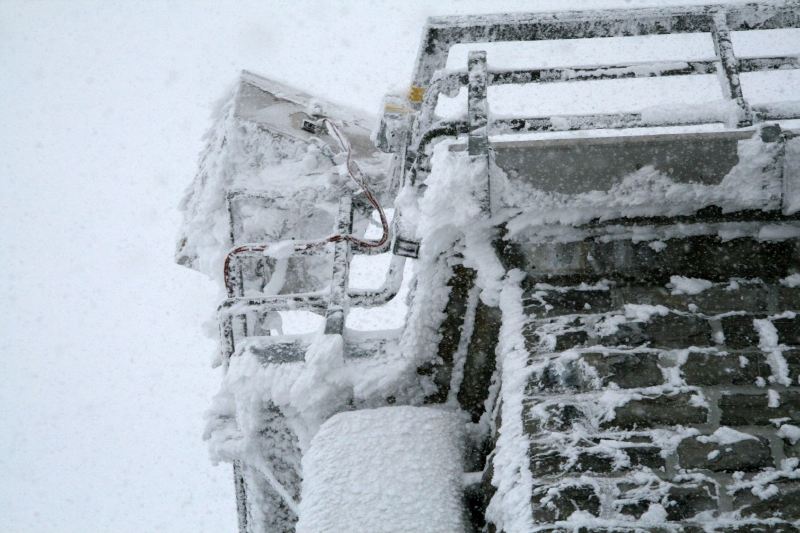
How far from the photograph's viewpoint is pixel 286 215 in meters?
4.32

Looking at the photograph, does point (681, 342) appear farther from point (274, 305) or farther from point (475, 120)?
point (274, 305)

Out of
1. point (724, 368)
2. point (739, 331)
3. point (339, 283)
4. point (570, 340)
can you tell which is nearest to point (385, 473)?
point (570, 340)

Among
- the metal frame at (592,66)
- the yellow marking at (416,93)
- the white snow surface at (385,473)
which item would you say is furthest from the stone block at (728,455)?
the yellow marking at (416,93)

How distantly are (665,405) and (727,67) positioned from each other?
1449 millimetres

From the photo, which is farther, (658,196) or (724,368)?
(658,196)

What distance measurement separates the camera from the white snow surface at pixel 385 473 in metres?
2.45

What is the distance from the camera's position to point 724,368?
7.56 feet

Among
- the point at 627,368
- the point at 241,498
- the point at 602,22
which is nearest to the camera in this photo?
the point at 627,368

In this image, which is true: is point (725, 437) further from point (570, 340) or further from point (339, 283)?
point (339, 283)

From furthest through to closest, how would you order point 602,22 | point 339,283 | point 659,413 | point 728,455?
1. point 339,283
2. point 602,22
3. point 659,413
4. point 728,455

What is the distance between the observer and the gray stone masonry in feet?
6.73

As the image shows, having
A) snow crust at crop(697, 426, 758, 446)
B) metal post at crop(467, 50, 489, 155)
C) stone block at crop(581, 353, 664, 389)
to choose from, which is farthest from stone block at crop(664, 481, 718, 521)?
metal post at crop(467, 50, 489, 155)

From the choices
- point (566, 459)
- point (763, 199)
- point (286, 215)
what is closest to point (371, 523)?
point (566, 459)

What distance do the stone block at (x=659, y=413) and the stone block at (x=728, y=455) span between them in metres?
0.09
